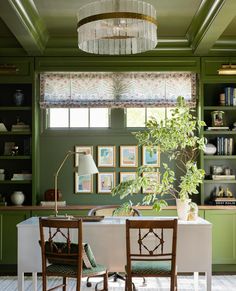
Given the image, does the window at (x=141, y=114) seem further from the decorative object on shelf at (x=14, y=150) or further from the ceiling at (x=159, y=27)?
the decorative object on shelf at (x=14, y=150)

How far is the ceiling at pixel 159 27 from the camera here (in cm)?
555

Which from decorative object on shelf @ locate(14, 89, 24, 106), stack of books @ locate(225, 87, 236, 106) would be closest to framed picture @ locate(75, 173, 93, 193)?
decorative object on shelf @ locate(14, 89, 24, 106)

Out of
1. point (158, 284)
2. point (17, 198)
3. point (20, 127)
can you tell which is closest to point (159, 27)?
point (20, 127)

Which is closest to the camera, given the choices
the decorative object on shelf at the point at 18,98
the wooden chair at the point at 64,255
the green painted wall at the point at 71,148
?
the wooden chair at the point at 64,255

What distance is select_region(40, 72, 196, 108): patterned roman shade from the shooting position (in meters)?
7.48

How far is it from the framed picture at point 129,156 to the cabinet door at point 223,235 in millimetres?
1305

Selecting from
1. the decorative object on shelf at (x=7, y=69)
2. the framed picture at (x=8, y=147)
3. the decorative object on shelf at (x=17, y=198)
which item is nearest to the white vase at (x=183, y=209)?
the decorative object on shelf at (x=17, y=198)

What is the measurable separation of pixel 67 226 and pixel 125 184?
139 centimetres

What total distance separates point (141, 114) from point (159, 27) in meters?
1.46

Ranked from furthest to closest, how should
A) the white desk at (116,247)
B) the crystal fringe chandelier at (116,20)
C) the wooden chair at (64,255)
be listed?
the white desk at (116,247) → the wooden chair at (64,255) → the crystal fringe chandelier at (116,20)

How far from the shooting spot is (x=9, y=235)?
278 inches

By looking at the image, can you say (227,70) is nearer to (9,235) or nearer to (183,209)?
(183,209)

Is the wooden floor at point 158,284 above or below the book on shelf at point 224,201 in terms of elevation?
below

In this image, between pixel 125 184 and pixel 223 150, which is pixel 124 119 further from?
pixel 125 184
